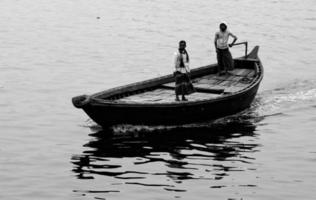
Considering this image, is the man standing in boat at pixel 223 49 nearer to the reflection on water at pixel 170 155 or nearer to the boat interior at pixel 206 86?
the boat interior at pixel 206 86

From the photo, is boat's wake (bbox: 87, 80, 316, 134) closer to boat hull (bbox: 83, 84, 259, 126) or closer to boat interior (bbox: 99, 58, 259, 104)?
boat hull (bbox: 83, 84, 259, 126)

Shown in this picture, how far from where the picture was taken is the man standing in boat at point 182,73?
867 inches

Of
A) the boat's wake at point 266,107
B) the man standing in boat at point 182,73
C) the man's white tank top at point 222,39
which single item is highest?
the man's white tank top at point 222,39

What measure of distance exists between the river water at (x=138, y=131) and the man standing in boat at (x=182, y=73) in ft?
4.41

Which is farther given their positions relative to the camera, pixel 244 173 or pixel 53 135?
pixel 53 135

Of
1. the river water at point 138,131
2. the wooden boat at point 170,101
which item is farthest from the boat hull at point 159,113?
the river water at point 138,131

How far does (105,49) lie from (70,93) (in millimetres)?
13332

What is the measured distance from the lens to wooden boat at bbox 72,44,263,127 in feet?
69.8

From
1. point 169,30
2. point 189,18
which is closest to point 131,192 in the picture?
point 169,30

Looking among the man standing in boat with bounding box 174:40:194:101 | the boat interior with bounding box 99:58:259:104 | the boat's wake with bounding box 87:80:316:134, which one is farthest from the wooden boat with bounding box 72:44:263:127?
the man standing in boat with bounding box 174:40:194:101

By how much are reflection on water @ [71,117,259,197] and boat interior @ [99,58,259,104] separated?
1179 mm

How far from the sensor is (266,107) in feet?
88.6

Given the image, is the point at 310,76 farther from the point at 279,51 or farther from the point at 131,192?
the point at 131,192

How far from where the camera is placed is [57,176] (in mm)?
18625
